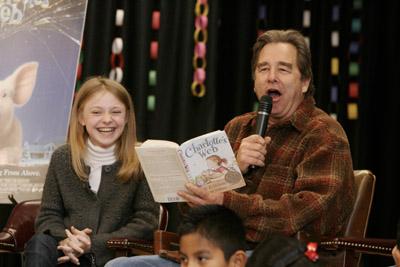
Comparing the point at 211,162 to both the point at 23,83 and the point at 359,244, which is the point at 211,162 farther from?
the point at 23,83

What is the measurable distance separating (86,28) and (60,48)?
0.98 ft

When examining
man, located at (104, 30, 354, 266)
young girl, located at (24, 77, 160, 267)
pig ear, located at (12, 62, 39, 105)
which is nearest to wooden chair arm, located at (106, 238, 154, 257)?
young girl, located at (24, 77, 160, 267)

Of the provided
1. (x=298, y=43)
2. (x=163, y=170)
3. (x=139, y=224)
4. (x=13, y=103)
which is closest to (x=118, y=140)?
(x=139, y=224)

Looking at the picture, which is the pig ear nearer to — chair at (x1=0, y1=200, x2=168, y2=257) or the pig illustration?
the pig illustration

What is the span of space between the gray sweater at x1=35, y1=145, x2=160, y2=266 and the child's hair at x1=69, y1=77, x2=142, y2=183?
0.04m

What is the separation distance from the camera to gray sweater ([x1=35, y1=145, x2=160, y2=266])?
3150mm

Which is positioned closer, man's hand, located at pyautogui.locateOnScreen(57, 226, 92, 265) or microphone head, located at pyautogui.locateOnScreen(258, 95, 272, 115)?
microphone head, located at pyautogui.locateOnScreen(258, 95, 272, 115)

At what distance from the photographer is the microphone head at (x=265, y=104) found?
8.77ft

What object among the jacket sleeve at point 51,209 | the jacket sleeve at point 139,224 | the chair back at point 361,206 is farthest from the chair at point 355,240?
the jacket sleeve at point 51,209

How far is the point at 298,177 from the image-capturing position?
105 inches

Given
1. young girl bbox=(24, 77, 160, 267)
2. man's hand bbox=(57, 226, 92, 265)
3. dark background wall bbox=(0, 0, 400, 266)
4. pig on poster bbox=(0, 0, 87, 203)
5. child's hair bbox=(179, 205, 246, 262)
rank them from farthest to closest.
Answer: pig on poster bbox=(0, 0, 87, 203) < dark background wall bbox=(0, 0, 400, 266) < young girl bbox=(24, 77, 160, 267) < man's hand bbox=(57, 226, 92, 265) < child's hair bbox=(179, 205, 246, 262)

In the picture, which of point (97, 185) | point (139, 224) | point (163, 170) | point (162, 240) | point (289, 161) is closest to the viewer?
point (163, 170)

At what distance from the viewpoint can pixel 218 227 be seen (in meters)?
2.24

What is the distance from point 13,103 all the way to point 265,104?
2.10m
